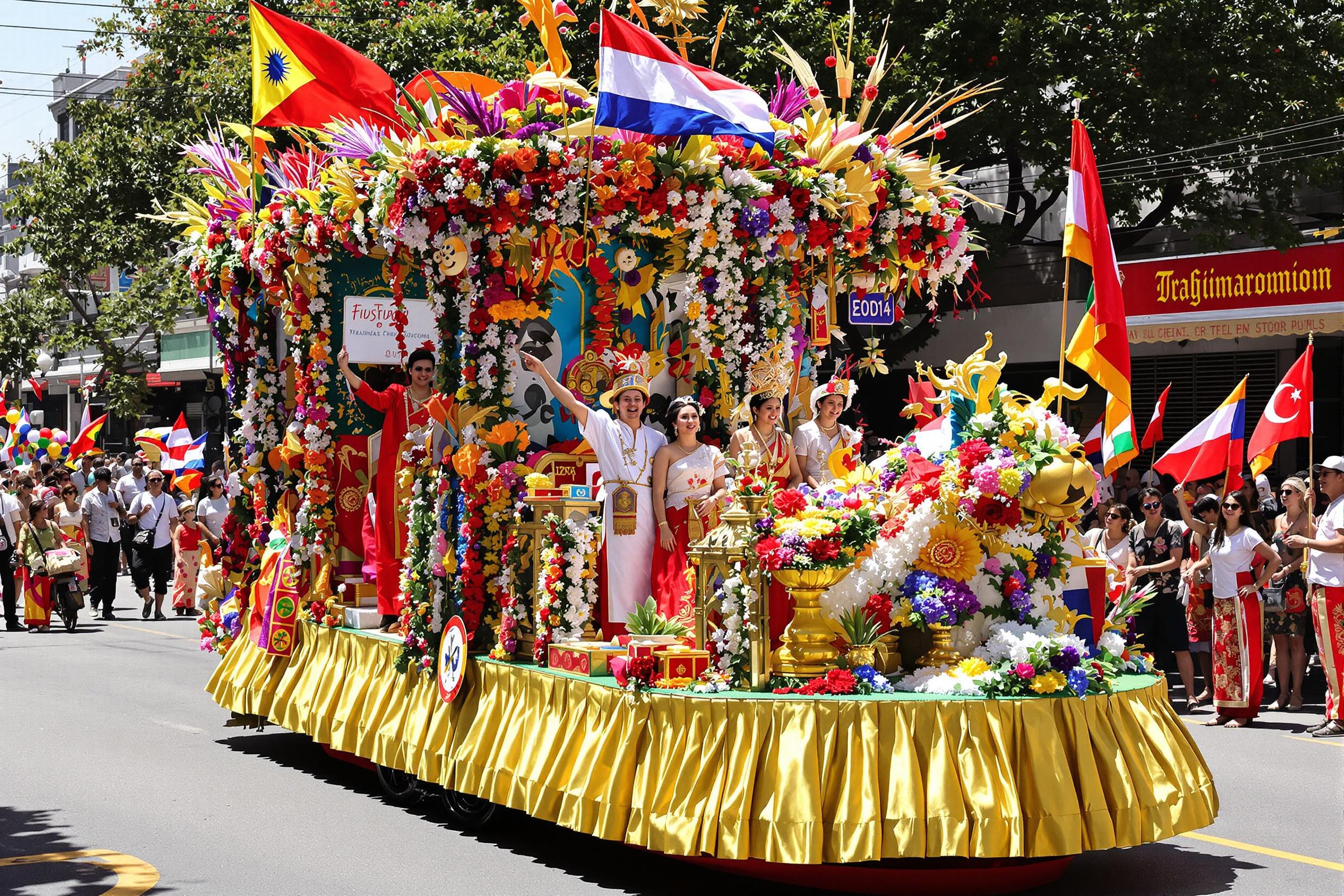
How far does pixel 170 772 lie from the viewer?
1071cm

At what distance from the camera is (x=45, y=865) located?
26.8ft

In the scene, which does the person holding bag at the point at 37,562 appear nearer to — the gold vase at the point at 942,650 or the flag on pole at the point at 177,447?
the flag on pole at the point at 177,447

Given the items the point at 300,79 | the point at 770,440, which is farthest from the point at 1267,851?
the point at 300,79

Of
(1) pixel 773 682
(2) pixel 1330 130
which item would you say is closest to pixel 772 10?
(2) pixel 1330 130

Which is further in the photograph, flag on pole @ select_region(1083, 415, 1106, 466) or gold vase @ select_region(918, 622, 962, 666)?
flag on pole @ select_region(1083, 415, 1106, 466)

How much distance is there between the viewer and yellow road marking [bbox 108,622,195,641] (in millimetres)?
19172

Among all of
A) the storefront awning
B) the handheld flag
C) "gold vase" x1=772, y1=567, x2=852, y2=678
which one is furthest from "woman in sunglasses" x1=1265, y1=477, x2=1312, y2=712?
the handheld flag

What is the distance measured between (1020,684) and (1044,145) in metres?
14.4

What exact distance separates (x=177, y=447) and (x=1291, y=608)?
640 inches

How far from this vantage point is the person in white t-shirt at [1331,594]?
12102mm

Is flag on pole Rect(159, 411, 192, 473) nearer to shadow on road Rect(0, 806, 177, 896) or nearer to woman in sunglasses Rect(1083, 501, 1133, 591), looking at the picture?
shadow on road Rect(0, 806, 177, 896)

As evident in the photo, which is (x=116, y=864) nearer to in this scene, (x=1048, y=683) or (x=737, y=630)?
(x=737, y=630)

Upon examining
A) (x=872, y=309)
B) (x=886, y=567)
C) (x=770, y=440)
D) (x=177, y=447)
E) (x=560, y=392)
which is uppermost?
(x=872, y=309)

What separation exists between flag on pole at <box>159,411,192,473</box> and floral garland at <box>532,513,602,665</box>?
1540cm
